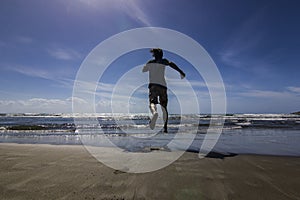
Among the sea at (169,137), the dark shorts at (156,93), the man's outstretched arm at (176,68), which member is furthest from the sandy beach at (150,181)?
the man's outstretched arm at (176,68)

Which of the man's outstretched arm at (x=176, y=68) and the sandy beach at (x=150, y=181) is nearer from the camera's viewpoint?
the sandy beach at (x=150, y=181)

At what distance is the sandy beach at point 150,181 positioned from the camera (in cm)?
190

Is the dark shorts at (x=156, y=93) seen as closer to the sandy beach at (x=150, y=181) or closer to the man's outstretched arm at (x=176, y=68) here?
the man's outstretched arm at (x=176, y=68)

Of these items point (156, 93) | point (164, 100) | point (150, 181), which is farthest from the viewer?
point (164, 100)

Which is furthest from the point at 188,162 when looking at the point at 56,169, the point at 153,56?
the point at 153,56

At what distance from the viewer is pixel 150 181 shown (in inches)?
88.6

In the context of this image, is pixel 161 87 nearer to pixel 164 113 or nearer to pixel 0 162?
pixel 164 113

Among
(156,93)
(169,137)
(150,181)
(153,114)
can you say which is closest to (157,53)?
(156,93)

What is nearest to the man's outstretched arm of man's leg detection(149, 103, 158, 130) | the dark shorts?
the dark shorts

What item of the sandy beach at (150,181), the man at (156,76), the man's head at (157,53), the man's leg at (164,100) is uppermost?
the man's head at (157,53)

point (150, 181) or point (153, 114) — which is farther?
point (153, 114)

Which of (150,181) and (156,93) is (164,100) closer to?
(156,93)

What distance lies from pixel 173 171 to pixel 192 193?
694 millimetres

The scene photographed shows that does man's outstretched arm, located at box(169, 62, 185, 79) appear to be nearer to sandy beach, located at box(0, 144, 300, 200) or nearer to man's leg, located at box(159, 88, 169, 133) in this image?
man's leg, located at box(159, 88, 169, 133)
